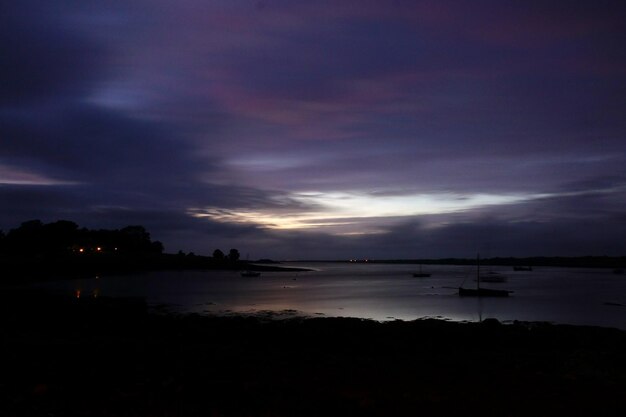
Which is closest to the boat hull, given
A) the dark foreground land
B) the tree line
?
the dark foreground land

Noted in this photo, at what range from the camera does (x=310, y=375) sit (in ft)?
47.3

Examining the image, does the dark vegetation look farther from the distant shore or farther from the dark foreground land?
the dark foreground land

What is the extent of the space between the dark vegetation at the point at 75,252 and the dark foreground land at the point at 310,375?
73.8m

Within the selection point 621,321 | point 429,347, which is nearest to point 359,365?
point 429,347

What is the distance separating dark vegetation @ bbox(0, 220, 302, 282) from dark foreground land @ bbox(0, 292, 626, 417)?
73808mm

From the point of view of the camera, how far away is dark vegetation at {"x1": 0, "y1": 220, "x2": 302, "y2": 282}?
332 ft

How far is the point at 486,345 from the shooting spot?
76.7 feet

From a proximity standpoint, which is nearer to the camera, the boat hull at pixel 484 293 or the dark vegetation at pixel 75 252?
the boat hull at pixel 484 293

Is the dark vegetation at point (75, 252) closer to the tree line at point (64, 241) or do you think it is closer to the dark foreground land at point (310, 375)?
the tree line at point (64, 241)

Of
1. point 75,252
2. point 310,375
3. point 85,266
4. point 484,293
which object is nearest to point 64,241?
point 75,252

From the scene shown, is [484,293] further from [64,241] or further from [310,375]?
[64,241]

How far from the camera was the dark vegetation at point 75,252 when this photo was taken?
332 ft

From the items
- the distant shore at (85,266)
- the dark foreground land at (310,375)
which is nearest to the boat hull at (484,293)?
the dark foreground land at (310,375)

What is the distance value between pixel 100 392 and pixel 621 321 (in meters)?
45.9
